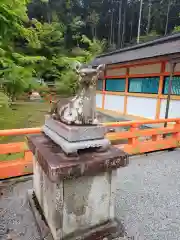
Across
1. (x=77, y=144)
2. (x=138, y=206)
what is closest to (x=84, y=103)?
(x=77, y=144)

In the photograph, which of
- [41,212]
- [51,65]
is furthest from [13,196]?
[51,65]

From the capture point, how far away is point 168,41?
664cm

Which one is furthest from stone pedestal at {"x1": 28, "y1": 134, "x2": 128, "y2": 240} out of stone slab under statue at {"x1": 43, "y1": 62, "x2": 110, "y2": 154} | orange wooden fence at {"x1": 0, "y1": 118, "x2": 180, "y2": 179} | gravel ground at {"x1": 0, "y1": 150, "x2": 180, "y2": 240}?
orange wooden fence at {"x1": 0, "y1": 118, "x2": 180, "y2": 179}

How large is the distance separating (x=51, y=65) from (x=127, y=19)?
82.7 feet

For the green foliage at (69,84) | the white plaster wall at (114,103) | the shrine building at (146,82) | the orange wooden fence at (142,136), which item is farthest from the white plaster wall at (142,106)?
the green foliage at (69,84)

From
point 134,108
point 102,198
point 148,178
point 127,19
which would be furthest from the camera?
point 127,19

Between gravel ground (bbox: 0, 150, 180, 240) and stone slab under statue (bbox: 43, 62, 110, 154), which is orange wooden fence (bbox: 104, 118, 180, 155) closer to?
gravel ground (bbox: 0, 150, 180, 240)

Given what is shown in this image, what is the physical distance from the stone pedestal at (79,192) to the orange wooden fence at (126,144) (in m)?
0.90

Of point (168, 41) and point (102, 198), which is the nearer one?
point (102, 198)

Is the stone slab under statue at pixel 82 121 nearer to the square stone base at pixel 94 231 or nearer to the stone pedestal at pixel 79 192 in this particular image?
the stone pedestal at pixel 79 192

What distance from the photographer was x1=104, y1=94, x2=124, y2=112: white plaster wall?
8164 millimetres

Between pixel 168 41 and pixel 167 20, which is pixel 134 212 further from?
pixel 167 20

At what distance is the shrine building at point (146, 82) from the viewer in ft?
18.9

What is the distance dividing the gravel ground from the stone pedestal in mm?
213
